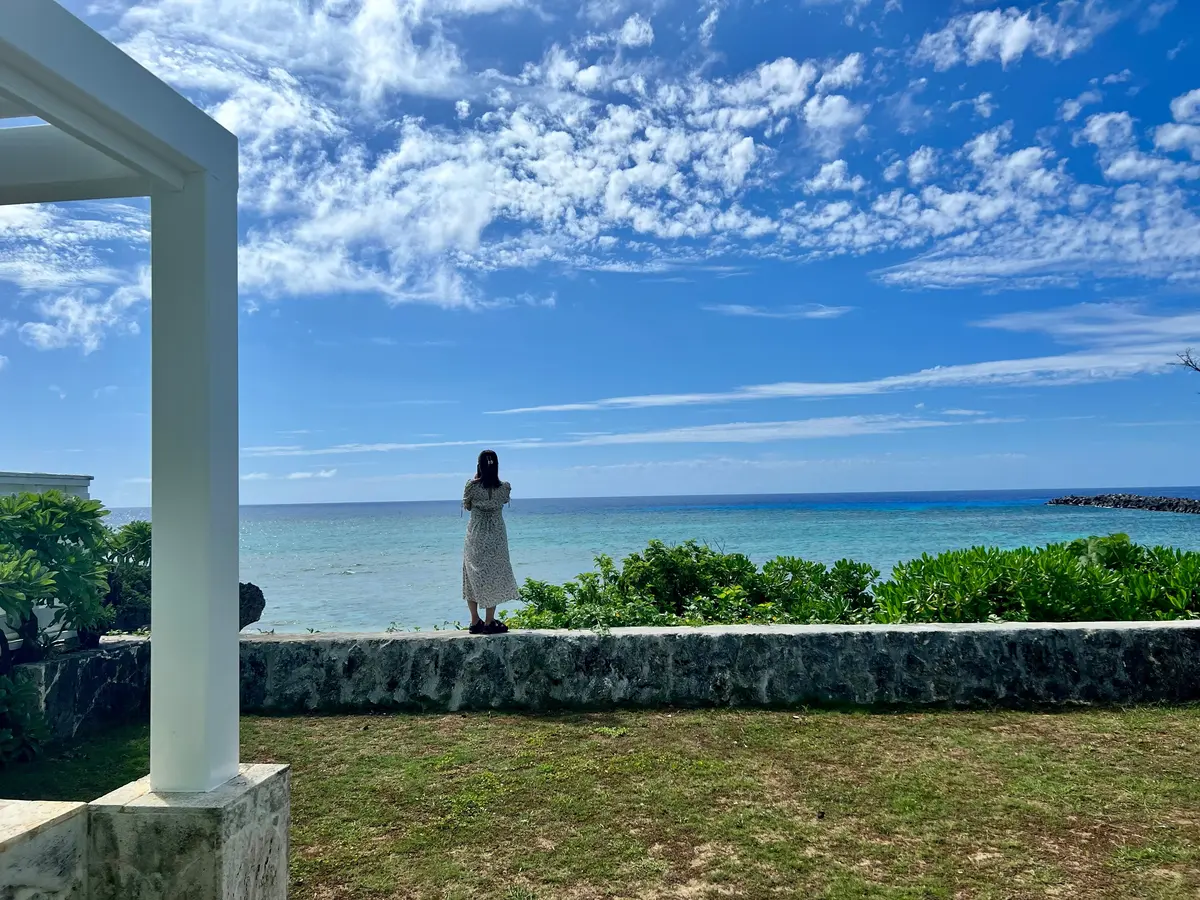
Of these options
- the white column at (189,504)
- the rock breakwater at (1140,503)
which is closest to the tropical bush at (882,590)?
the white column at (189,504)

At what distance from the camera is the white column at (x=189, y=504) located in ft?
7.92

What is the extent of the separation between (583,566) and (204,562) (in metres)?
25.7

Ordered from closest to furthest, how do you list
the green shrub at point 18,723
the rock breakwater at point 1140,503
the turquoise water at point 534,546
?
the green shrub at point 18,723 → the turquoise water at point 534,546 → the rock breakwater at point 1140,503

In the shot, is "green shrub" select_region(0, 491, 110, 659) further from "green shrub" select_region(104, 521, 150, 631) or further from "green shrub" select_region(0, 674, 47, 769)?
"green shrub" select_region(104, 521, 150, 631)

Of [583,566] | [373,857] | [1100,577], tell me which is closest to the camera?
[373,857]

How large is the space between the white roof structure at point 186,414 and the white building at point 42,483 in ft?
11.1

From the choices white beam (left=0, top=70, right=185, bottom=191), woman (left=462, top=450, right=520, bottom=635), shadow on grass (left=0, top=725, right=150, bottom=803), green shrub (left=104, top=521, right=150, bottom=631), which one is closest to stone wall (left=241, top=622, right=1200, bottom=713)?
woman (left=462, top=450, right=520, bottom=635)

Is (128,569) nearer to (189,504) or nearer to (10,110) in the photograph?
(189,504)

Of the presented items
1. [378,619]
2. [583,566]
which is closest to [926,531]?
[583,566]

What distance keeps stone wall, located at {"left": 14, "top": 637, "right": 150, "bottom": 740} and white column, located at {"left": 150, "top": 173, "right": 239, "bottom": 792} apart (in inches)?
120

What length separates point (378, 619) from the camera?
16688 mm

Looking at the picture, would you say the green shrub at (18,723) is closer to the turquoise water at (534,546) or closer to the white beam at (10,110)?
the white beam at (10,110)

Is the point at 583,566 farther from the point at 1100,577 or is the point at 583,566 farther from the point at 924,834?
the point at 924,834

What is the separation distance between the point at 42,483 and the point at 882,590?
21.1ft
